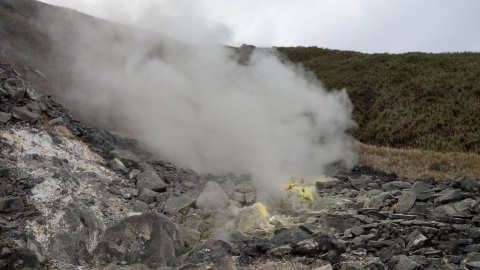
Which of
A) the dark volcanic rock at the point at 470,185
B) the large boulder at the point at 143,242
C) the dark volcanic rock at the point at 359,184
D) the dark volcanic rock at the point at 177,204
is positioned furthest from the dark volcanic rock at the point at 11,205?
the dark volcanic rock at the point at 470,185

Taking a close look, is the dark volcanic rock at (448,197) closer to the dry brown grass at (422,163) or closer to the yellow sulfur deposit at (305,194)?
the yellow sulfur deposit at (305,194)

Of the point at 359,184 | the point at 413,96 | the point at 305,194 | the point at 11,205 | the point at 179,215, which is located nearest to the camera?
the point at 11,205

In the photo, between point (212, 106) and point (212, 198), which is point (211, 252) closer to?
point (212, 198)

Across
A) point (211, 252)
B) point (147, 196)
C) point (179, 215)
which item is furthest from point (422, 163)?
point (211, 252)

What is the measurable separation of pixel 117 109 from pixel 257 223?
8392mm

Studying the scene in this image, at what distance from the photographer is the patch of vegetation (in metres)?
25.3

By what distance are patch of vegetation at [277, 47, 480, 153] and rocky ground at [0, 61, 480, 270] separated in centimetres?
1385

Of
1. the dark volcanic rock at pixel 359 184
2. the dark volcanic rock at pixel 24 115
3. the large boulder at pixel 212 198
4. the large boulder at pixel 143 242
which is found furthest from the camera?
the dark volcanic rock at pixel 359 184

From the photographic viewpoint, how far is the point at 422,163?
17.0 meters

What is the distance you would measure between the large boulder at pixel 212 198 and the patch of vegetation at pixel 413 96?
16.1 m

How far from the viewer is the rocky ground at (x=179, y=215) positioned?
7.56 m

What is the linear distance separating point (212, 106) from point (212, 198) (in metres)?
4.27

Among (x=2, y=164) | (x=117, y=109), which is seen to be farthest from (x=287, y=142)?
(x=2, y=164)

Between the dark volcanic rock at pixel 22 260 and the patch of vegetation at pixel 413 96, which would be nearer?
the dark volcanic rock at pixel 22 260
